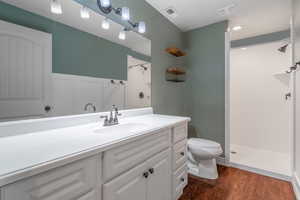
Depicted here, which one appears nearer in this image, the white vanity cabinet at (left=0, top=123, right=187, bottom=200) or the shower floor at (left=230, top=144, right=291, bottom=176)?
the white vanity cabinet at (left=0, top=123, right=187, bottom=200)

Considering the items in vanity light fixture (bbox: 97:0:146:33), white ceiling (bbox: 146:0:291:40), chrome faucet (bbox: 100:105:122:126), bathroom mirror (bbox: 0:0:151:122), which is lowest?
chrome faucet (bbox: 100:105:122:126)

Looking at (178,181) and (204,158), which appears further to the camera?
(204,158)

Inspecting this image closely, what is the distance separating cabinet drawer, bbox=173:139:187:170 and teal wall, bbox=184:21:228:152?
3.57 ft

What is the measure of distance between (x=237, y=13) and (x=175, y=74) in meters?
1.23

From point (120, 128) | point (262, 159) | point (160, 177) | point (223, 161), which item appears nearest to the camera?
point (160, 177)

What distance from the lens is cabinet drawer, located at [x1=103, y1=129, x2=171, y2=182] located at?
750 millimetres

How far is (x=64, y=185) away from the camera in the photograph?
580mm

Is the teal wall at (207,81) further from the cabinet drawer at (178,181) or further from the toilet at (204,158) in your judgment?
the cabinet drawer at (178,181)

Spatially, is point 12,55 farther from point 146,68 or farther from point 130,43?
point 146,68

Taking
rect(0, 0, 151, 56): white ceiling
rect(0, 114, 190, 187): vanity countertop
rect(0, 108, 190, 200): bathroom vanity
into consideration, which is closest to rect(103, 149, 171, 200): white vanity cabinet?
rect(0, 108, 190, 200): bathroom vanity

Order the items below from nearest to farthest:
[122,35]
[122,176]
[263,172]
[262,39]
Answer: [122,176] → [122,35] → [263,172] → [262,39]

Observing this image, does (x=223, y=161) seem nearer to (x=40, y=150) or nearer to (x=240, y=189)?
(x=240, y=189)

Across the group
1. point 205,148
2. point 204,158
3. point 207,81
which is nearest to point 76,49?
point 205,148

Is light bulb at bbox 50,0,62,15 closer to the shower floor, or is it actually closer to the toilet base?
the toilet base
